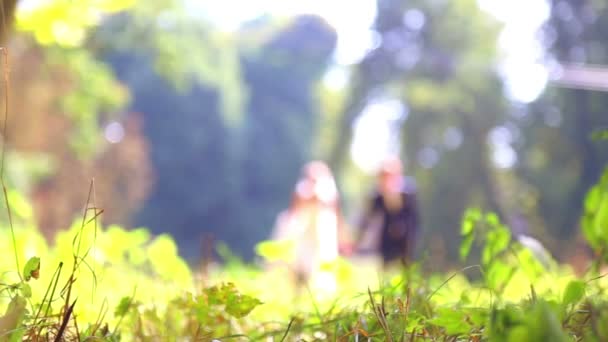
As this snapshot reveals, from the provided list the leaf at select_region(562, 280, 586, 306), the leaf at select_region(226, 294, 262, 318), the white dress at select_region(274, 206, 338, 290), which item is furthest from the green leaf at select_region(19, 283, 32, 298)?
the white dress at select_region(274, 206, 338, 290)

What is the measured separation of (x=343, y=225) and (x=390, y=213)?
1184 mm

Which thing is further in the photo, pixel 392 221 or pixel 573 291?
pixel 392 221

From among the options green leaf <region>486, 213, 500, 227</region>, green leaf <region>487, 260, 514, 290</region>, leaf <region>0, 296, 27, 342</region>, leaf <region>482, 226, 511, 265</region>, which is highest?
green leaf <region>486, 213, 500, 227</region>

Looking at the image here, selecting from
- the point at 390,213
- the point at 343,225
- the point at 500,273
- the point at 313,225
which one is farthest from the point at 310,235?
the point at 500,273

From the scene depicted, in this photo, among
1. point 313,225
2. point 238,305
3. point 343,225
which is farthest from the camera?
point 343,225

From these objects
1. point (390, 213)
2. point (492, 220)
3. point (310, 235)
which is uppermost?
point (310, 235)

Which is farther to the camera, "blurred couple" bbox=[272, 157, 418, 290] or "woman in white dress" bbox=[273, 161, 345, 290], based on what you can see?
"woman in white dress" bbox=[273, 161, 345, 290]

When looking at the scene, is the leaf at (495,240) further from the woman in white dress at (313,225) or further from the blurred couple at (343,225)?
the woman in white dress at (313,225)

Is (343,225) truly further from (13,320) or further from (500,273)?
(13,320)

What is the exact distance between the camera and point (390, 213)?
8648 mm

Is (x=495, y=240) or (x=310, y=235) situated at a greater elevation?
(x=310, y=235)

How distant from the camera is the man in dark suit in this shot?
8.51 metres

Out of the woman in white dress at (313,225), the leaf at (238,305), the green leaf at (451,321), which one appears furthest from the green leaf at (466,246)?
the woman in white dress at (313,225)

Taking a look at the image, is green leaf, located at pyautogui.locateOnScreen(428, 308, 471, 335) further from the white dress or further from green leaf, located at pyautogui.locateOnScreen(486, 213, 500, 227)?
the white dress
